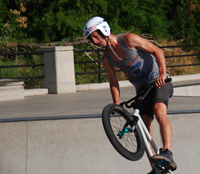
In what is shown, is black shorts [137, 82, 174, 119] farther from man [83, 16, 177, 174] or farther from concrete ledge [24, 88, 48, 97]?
concrete ledge [24, 88, 48, 97]

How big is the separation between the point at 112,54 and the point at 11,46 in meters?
13.4

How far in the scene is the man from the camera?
4.12 metres

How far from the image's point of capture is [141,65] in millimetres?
4402

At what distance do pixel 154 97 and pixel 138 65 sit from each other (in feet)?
1.47

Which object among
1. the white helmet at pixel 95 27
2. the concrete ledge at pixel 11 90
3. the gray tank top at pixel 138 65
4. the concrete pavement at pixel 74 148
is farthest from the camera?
the concrete ledge at pixel 11 90

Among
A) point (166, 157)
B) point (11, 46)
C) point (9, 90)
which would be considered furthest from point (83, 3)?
point (166, 157)

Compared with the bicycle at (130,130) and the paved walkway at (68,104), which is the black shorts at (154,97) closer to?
the bicycle at (130,130)

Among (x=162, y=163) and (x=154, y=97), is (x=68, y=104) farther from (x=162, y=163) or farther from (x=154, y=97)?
(x=162, y=163)

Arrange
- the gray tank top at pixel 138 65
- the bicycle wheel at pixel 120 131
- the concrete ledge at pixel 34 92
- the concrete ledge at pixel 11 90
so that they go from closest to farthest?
the bicycle wheel at pixel 120 131
the gray tank top at pixel 138 65
the concrete ledge at pixel 11 90
the concrete ledge at pixel 34 92

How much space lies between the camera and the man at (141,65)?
412 cm

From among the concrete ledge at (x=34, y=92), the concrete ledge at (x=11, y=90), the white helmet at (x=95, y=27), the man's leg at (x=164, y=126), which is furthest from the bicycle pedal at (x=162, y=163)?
the concrete ledge at (x=34, y=92)

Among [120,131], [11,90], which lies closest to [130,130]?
[120,131]

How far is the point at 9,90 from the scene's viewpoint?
949 centimetres

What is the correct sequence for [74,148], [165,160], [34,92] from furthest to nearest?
[34,92]
[74,148]
[165,160]
